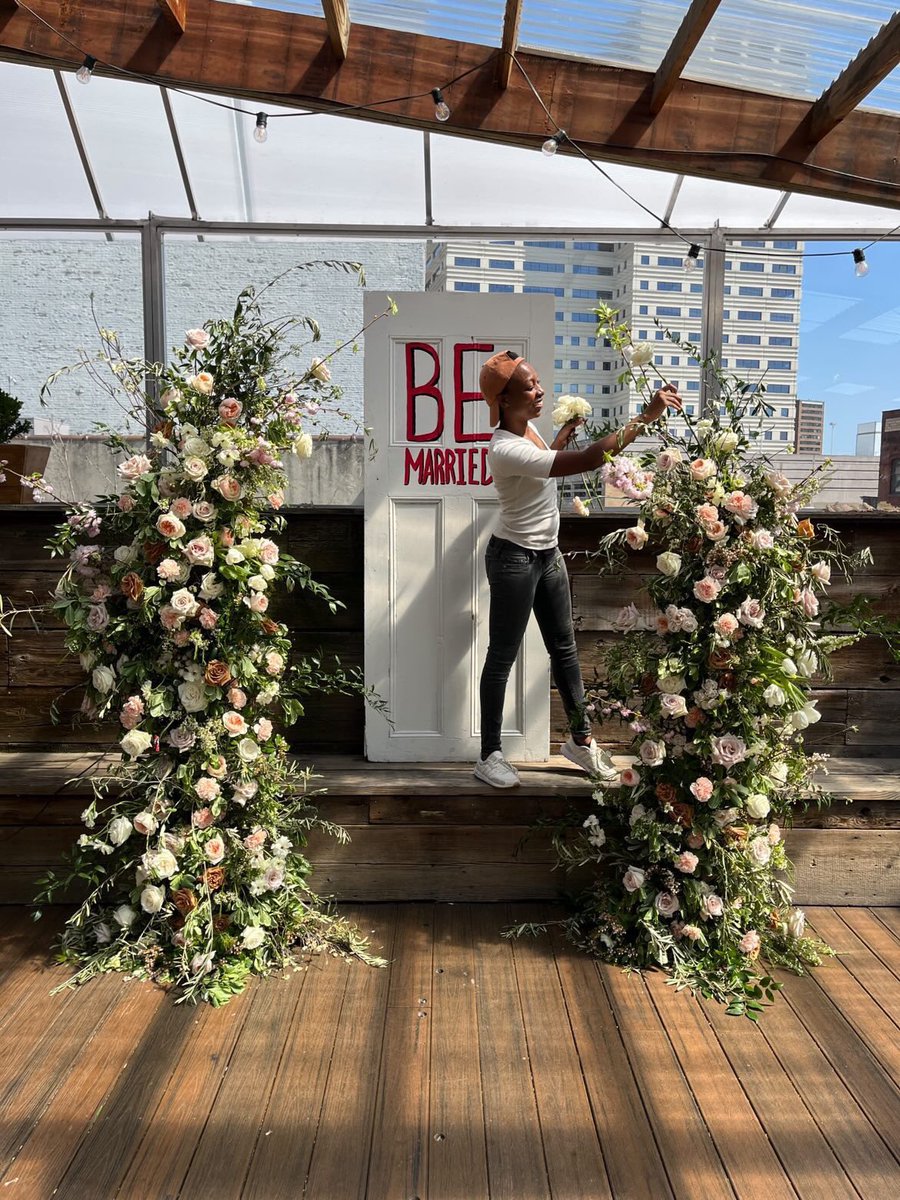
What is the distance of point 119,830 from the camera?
2.59 meters

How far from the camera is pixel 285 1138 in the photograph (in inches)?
77.1

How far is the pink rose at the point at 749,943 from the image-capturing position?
262 centimetres

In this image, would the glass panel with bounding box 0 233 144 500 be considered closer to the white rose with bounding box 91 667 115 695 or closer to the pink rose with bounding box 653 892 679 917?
the white rose with bounding box 91 667 115 695

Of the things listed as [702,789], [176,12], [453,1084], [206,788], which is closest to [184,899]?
[206,788]

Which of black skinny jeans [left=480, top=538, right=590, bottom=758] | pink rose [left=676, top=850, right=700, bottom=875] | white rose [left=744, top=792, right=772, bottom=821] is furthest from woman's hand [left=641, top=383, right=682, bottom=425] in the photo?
pink rose [left=676, top=850, right=700, bottom=875]

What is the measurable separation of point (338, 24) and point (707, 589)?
7.33ft

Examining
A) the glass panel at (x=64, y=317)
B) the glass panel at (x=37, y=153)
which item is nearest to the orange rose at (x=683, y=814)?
the glass panel at (x=64, y=317)

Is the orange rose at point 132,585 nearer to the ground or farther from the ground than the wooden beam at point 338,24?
nearer to the ground

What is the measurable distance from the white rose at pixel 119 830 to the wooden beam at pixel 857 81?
3168mm

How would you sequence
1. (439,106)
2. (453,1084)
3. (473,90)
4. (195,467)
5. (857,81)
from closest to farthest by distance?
(453,1084)
(195,467)
(857,81)
(439,106)
(473,90)

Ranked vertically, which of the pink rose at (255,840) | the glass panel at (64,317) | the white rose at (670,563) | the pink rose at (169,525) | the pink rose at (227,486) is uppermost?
the glass panel at (64,317)

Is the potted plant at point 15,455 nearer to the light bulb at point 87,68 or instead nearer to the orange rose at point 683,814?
the light bulb at point 87,68

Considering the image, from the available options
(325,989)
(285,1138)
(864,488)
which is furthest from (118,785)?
(864,488)

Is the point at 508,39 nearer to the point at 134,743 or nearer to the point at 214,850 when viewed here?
the point at 134,743
